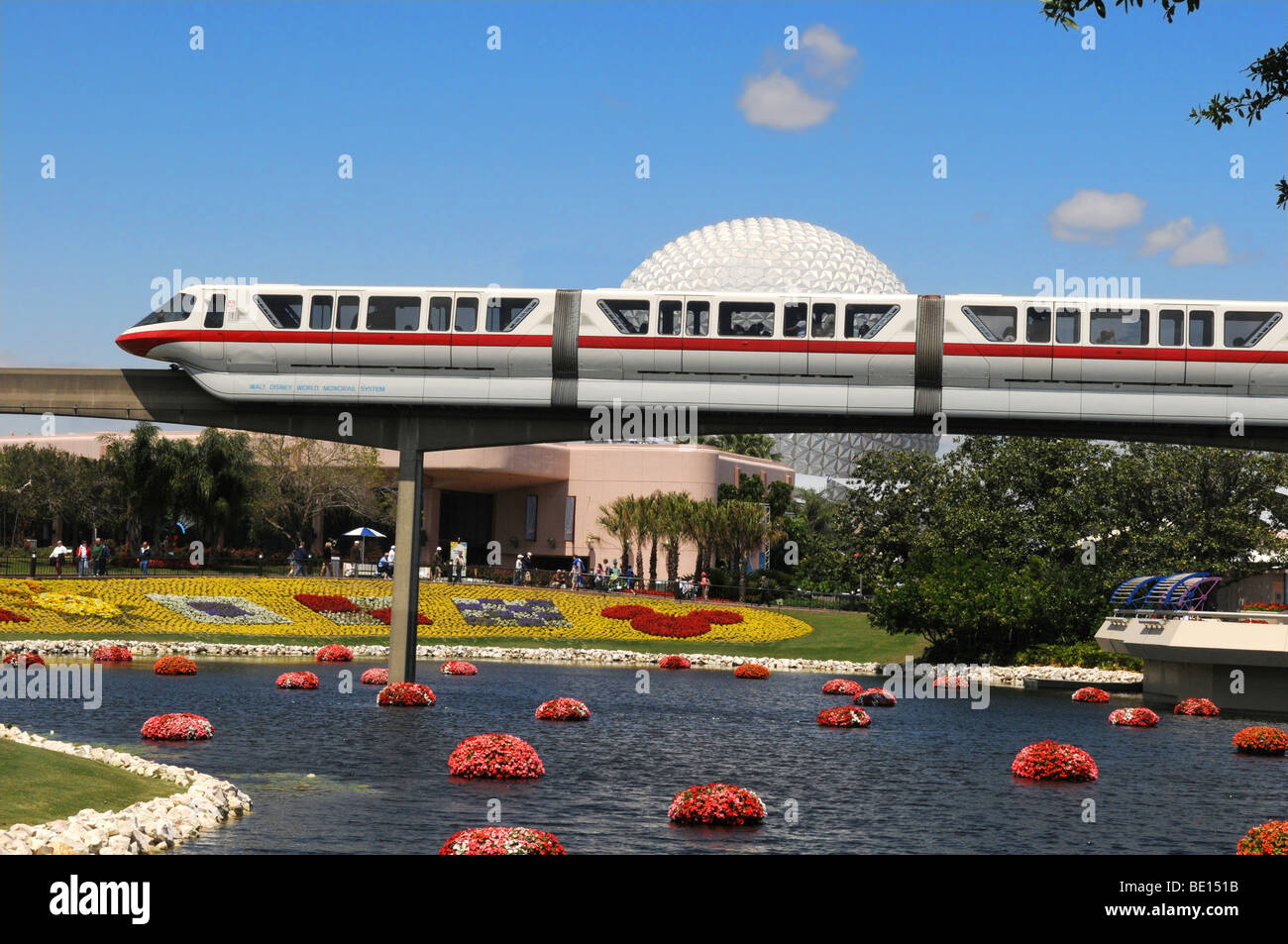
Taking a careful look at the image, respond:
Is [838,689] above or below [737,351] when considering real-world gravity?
below

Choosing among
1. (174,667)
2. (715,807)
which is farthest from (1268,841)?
(174,667)

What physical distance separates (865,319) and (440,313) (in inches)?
443

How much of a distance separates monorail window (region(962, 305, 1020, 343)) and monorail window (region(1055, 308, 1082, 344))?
1.04 metres

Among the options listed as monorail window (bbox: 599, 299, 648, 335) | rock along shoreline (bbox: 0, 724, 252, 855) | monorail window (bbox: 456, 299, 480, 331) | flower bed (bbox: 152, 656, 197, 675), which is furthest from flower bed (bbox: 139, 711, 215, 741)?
monorail window (bbox: 599, 299, 648, 335)

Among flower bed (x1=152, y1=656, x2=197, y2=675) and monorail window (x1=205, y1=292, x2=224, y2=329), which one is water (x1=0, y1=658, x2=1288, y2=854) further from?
monorail window (x1=205, y1=292, x2=224, y2=329)

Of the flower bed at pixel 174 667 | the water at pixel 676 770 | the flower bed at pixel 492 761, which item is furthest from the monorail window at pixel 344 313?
the flower bed at pixel 492 761

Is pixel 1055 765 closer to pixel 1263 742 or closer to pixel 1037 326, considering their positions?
pixel 1263 742

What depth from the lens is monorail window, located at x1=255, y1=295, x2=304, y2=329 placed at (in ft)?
117

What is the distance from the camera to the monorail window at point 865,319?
34531mm

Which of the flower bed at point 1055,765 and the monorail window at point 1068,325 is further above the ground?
the monorail window at point 1068,325

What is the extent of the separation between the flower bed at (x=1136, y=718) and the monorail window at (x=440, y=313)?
864 inches

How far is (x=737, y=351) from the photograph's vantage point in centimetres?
3478

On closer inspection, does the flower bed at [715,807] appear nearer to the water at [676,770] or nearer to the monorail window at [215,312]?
the water at [676,770]
